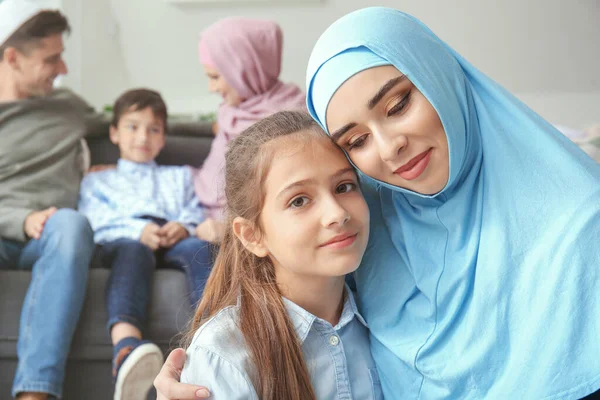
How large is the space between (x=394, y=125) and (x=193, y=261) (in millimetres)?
1108

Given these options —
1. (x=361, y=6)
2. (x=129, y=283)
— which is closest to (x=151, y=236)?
(x=129, y=283)

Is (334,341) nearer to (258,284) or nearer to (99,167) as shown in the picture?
(258,284)

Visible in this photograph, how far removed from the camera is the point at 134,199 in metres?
2.33

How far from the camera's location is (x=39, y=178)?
2285mm

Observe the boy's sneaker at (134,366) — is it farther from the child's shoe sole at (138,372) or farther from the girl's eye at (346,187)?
the girl's eye at (346,187)

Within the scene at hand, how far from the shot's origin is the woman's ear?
3.87 ft

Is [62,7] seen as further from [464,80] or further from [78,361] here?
[464,80]

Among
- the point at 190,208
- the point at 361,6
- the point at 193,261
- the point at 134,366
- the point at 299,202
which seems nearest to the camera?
the point at 299,202

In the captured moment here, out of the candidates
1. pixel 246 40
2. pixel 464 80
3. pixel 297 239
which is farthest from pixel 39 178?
pixel 464 80

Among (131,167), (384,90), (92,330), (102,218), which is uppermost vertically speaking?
(384,90)

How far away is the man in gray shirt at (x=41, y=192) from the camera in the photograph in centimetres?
182

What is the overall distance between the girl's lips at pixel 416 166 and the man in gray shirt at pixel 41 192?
120 centimetres

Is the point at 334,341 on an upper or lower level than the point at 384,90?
lower

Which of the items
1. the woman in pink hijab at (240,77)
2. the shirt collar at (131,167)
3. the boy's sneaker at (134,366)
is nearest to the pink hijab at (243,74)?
the woman in pink hijab at (240,77)
